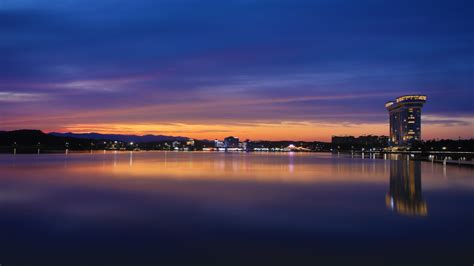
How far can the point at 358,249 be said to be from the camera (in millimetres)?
10547

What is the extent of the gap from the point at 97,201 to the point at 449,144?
133 m

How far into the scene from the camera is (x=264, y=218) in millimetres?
14961

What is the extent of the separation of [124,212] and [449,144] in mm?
134314

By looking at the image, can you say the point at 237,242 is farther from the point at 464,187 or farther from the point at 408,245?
the point at 464,187

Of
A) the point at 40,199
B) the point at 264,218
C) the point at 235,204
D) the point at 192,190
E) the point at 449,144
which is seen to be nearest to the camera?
the point at 264,218

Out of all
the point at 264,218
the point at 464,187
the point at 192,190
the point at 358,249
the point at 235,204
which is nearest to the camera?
the point at 358,249

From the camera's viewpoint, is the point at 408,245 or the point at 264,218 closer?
the point at 408,245

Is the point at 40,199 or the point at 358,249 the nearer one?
the point at 358,249

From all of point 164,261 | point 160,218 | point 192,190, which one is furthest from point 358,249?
point 192,190

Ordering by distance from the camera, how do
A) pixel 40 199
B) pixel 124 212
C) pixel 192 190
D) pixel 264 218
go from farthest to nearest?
pixel 192 190, pixel 40 199, pixel 124 212, pixel 264 218

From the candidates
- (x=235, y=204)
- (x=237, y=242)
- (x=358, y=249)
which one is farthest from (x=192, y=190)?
(x=358, y=249)

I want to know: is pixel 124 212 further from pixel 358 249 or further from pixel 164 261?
pixel 358 249

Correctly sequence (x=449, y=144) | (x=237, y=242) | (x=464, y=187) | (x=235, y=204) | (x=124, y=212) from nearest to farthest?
A: 1. (x=237, y=242)
2. (x=124, y=212)
3. (x=235, y=204)
4. (x=464, y=187)
5. (x=449, y=144)

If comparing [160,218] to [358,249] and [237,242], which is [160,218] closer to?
[237,242]
